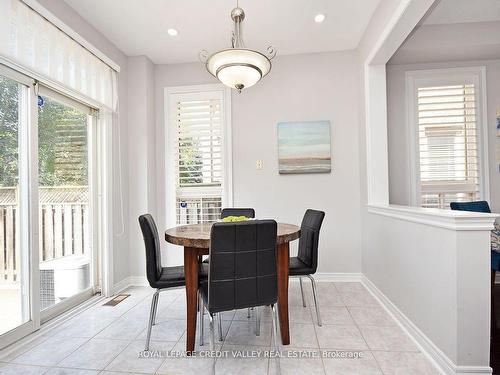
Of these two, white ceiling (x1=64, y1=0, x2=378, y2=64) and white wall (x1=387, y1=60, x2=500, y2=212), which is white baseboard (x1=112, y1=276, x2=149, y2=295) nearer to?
white ceiling (x1=64, y1=0, x2=378, y2=64)

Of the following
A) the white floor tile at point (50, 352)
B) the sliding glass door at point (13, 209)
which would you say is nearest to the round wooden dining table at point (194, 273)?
the white floor tile at point (50, 352)

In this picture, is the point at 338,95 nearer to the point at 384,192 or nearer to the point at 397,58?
the point at 397,58

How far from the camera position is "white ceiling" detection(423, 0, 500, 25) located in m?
2.57

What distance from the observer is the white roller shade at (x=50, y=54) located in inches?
75.3

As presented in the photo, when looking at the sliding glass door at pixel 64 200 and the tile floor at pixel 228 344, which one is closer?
the tile floor at pixel 228 344

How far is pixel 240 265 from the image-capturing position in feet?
5.06

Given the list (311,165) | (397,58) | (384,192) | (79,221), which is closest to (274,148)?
(311,165)

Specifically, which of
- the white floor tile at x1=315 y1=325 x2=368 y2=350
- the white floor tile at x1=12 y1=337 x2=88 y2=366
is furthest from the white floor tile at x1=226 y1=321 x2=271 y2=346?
the white floor tile at x1=12 y1=337 x2=88 y2=366

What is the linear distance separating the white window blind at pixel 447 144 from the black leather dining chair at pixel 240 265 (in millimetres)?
2573

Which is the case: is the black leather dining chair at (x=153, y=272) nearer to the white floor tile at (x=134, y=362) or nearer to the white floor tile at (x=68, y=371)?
the white floor tile at (x=134, y=362)

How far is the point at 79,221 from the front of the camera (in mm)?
2830

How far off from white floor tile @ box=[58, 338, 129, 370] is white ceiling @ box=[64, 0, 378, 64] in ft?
9.37

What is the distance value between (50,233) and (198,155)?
1772 mm

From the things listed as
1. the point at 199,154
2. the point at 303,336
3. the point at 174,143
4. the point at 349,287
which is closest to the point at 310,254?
the point at 303,336
